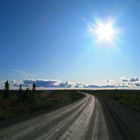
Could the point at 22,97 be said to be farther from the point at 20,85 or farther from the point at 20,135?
the point at 20,135

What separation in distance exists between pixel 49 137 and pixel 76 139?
1124mm

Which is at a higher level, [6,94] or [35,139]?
[6,94]

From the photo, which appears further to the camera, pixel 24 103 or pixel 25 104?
pixel 24 103

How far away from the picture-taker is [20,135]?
961cm

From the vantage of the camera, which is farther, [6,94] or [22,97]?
[6,94]

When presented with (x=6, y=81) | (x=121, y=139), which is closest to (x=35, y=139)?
(x=121, y=139)

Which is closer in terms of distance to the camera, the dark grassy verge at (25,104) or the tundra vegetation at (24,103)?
the dark grassy verge at (25,104)

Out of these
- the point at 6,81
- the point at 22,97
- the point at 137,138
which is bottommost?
the point at 137,138

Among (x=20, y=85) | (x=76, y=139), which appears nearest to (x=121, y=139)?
(x=76, y=139)

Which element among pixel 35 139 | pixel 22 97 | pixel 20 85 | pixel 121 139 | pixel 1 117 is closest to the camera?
pixel 35 139

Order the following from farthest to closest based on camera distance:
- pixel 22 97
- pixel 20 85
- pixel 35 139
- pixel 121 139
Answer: pixel 20 85 < pixel 22 97 < pixel 121 139 < pixel 35 139

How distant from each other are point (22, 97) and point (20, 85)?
804cm

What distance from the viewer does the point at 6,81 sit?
52469 millimetres

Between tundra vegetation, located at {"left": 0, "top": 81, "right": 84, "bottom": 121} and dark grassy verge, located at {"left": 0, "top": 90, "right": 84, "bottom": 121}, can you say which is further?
tundra vegetation, located at {"left": 0, "top": 81, "right": 84, "bottom": 121}
